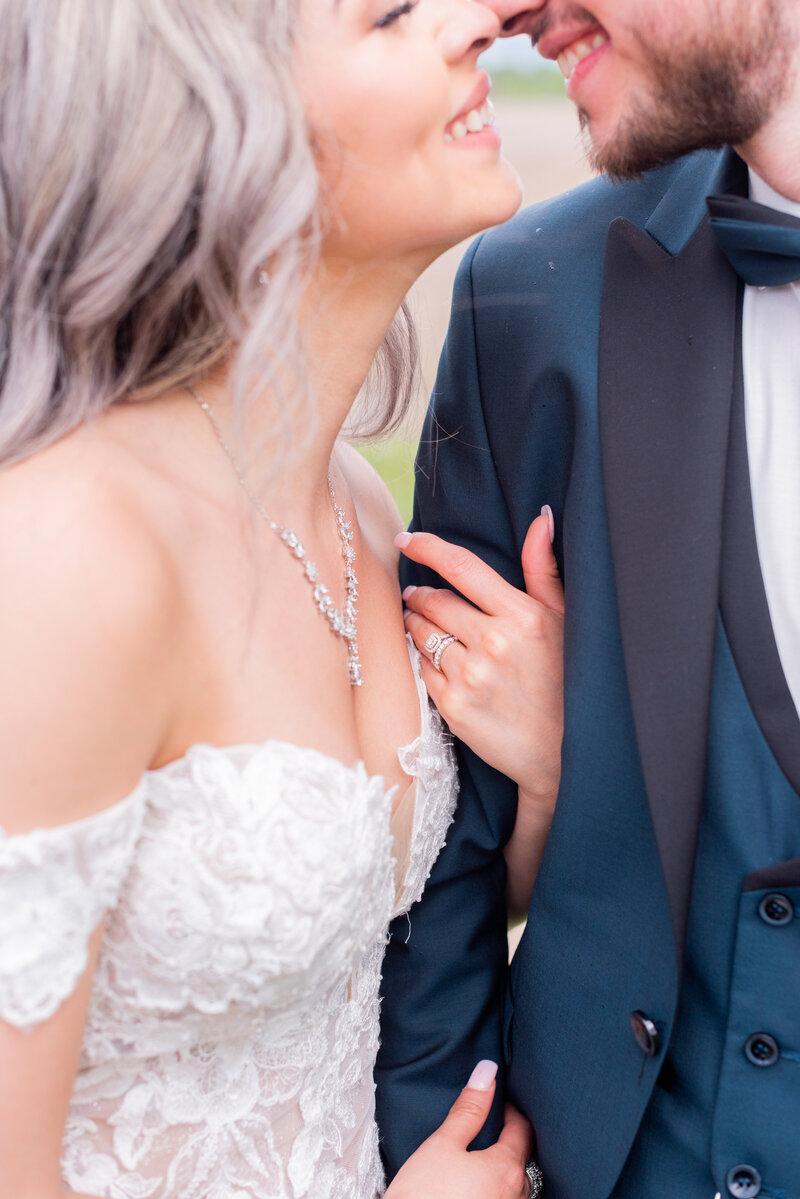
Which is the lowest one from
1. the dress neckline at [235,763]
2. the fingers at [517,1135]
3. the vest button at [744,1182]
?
the fingers at [517,1135]

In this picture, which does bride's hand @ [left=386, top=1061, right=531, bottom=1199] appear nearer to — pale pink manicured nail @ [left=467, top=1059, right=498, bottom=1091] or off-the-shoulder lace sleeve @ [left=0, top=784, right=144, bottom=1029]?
pale pink manicured nail @ [left=467, top=1059, right=498, bottom=1091]

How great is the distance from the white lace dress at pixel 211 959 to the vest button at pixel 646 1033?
327 millimetres

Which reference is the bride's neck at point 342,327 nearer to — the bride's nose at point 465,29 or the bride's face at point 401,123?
the bride's face at point 401,123

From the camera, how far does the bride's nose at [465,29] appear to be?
4.32 ft

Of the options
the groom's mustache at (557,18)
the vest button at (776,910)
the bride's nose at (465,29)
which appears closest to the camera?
the vest button at (776,910)

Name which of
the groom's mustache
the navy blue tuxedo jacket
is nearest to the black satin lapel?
the navy blue tuxedo jacket

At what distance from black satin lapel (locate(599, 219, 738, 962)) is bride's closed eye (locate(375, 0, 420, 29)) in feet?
1.21

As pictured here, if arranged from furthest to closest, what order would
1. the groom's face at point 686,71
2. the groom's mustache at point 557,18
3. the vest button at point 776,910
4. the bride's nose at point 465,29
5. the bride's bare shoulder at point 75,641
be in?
1. the groom's mustache at point 557,18
2. the groom's face at point 686,71
3. the bride's nose at point 465,29
4. the vest button at point 776,910
5. the bride's bare shoulder at point 75,641

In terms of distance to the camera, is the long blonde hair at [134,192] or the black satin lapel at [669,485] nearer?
the long blonde hair at [134,192]

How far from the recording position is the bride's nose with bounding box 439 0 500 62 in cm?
132

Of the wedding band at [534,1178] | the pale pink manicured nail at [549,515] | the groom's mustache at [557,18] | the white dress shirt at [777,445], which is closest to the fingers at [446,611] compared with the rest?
the pale pink manicured nail at [549,515]

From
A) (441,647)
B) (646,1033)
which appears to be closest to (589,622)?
(441,647)

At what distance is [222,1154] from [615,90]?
1.48m

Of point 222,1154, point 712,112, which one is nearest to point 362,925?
point 222,1154
